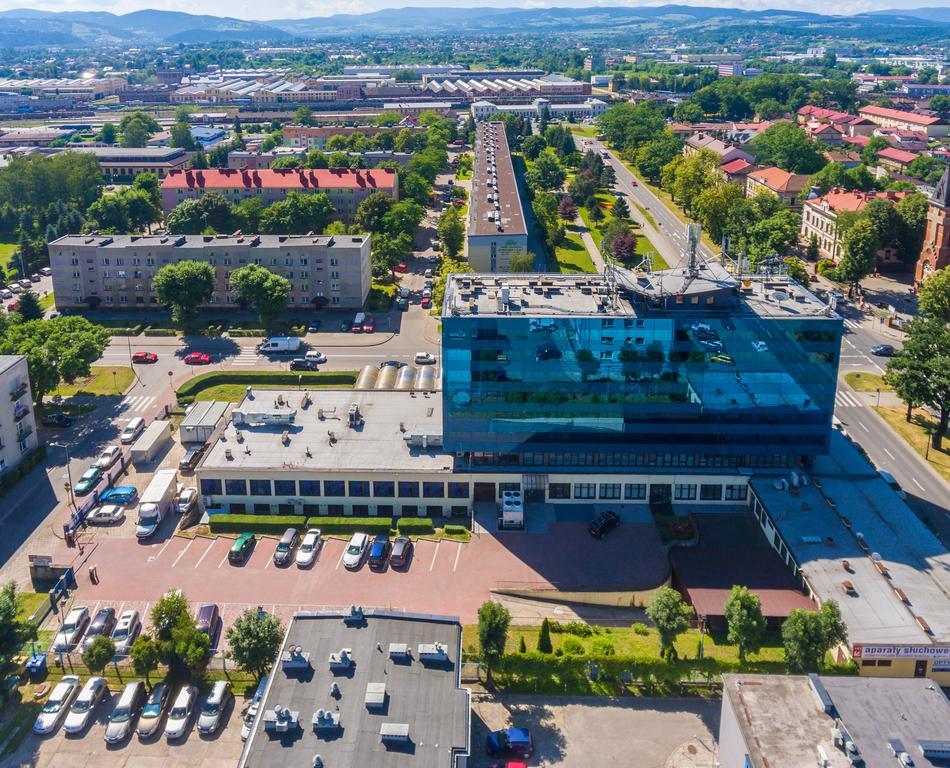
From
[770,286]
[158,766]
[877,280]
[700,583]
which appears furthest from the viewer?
[877,280]

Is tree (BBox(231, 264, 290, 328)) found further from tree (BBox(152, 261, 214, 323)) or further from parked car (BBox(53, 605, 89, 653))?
parked car (BBox(53, 605, 89, 653))

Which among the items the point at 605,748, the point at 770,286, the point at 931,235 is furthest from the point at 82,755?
the point at 931,235

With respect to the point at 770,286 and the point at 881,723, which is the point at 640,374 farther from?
the point at 881,723

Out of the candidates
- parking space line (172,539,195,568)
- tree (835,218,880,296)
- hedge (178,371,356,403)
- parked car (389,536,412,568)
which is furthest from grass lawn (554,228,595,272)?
parking space line (172,539,195,568)

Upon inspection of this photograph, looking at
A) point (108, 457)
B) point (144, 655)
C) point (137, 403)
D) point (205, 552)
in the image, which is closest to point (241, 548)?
point (205, 552)

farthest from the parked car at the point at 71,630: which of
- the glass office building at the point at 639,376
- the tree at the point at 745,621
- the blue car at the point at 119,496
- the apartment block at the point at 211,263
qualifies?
the apartment block at the point at 211,263
